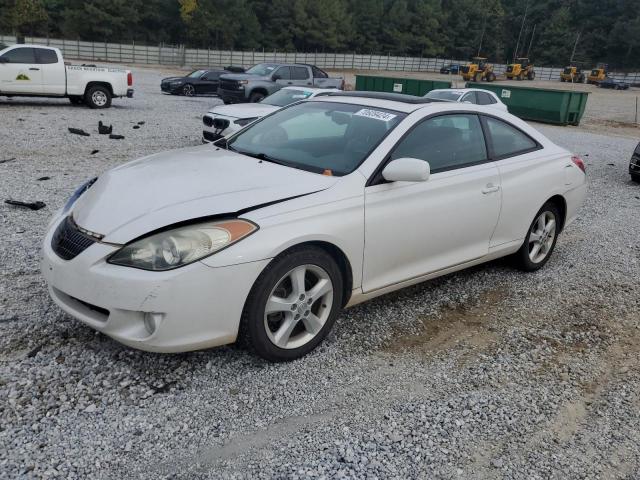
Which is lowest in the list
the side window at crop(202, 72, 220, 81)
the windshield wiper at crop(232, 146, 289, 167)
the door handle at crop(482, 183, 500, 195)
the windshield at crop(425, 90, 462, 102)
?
the side window at crop(202, 72, 220, 81)

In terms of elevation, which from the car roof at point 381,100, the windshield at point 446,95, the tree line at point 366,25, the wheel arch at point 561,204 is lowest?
the wheel arch at point 561,204

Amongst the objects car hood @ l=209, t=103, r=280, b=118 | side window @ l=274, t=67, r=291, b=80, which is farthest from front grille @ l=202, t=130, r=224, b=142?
side window @ l=274, t=67, r=291, b=80

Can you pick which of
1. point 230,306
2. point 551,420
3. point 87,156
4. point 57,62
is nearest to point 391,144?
point 230,306

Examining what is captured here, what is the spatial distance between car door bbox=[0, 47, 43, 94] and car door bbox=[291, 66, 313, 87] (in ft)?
28.0

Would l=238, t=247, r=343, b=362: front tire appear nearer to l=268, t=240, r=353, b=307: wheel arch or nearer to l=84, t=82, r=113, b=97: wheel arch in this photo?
l=268, t=240, r=353, b=307: wheel arch

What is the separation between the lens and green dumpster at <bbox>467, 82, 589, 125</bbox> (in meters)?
21.3

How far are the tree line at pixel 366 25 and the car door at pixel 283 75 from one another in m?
47.6

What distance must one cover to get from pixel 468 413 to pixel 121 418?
70.3 inches

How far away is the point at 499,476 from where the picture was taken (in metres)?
2.51

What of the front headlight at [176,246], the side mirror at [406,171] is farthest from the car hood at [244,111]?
the front headlight at [176,246]

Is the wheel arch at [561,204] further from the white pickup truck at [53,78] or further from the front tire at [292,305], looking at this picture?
the white pickup truck at [53,78]

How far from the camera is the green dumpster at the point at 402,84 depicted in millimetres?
23609

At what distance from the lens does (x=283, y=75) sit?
65.0 feet

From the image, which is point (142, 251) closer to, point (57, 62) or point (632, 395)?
point (632, 395)
